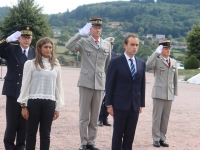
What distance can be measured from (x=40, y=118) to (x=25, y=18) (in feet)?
135

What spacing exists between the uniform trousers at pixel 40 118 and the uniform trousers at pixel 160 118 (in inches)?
109

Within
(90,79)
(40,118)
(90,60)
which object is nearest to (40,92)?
(40,118)

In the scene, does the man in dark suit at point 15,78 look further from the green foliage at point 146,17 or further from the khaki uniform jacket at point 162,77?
the green foliage at point 146,17

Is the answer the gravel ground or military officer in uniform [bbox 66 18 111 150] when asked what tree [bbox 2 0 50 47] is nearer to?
the gravel ground

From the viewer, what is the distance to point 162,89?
799 centimetres

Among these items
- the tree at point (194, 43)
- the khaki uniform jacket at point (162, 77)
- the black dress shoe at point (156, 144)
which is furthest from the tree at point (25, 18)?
the black dress shoe at point (156, 144)

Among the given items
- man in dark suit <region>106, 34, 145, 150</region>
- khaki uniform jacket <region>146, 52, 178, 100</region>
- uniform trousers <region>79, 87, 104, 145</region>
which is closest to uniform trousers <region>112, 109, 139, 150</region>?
man in dark suit <region>106, 34, 145, 150</region>

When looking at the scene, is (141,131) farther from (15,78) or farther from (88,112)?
(15,78)

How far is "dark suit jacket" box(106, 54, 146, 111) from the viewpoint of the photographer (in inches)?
229

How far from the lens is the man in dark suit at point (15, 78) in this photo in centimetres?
630

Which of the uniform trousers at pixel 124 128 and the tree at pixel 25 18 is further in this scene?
the tree at pixel 25 18

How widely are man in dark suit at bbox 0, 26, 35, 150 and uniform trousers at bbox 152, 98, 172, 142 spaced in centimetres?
258

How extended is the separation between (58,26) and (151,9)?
1013 inches

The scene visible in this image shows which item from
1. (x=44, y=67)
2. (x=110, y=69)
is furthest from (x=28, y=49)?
(x=110, y=69)
